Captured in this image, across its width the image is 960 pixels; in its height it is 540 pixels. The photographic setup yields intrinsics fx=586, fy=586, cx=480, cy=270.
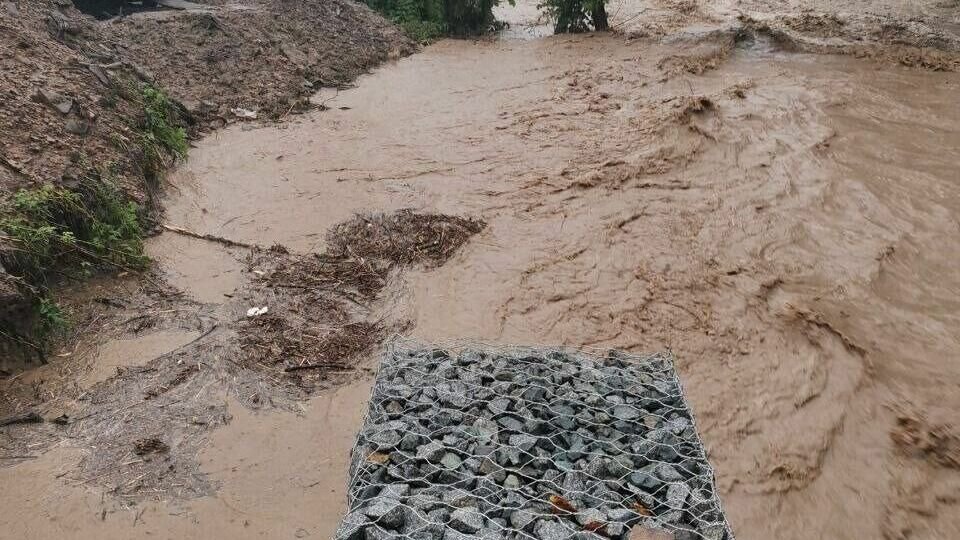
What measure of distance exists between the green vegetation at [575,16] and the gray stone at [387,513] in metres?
12.4

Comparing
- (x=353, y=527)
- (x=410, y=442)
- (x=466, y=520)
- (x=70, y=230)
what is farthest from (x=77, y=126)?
(x=466, y=520)

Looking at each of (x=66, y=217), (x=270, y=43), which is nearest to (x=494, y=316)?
(x=66, y=217)

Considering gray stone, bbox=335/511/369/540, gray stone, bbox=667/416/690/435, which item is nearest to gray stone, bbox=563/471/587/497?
gray stone, bbox=667/416/690/435

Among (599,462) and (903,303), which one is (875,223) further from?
(599,462)

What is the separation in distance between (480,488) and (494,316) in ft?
7.91

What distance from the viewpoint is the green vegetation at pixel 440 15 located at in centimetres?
1288

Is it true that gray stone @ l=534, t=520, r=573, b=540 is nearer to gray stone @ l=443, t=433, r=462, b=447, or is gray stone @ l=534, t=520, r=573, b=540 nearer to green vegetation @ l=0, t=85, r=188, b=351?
gray stone @ l=443, t=433, r=462, b=447

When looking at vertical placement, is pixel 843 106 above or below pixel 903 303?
above

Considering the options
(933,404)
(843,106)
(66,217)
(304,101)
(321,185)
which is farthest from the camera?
(304,101)

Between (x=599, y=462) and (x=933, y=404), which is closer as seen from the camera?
(x=599, y=462)

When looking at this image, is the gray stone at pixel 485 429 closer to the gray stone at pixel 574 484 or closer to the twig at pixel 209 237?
the gray stone at pixel 574 484

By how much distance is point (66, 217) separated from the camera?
15.3ft

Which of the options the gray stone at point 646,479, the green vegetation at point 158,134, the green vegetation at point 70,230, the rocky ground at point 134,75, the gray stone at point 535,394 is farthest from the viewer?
the green vegetation at point 158,134

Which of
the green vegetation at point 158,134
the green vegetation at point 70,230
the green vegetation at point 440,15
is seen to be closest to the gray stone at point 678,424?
the green vegetation at point 70,230
